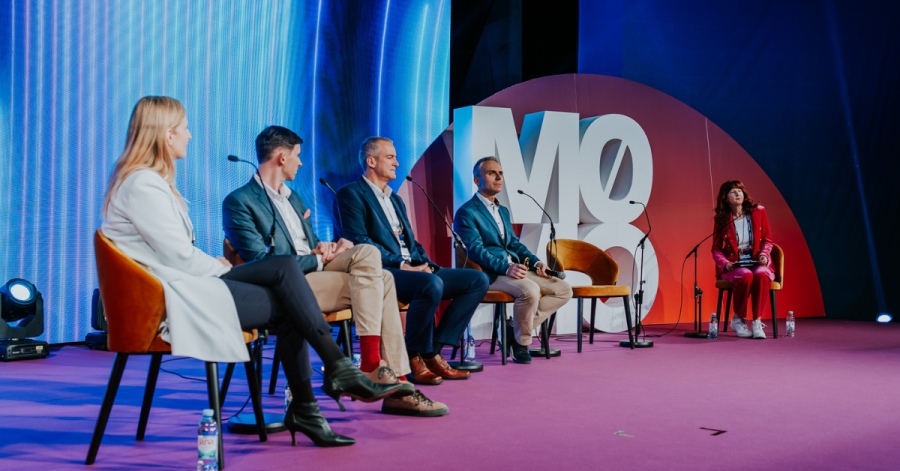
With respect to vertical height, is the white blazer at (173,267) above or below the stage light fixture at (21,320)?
above

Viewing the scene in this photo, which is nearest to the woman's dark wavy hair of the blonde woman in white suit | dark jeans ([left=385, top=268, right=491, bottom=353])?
dark jeans ([left=385, top=268, right=491, bottom=353])

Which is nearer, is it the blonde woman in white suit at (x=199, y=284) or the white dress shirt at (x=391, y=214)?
the blonde woman in white suit at (x=199, y=284)

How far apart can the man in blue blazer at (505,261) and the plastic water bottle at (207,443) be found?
255cm

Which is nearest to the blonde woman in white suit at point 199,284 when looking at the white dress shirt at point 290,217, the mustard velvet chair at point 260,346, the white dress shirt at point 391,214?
the mustard velvet chair at point 260,346

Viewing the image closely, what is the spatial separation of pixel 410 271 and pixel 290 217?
700 millimetres

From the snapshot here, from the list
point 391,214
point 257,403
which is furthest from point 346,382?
point 391,214

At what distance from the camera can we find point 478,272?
3756 mm

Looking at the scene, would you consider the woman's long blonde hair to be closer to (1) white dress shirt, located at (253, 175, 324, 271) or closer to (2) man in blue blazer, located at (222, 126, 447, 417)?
(2) man in blue blazer, located at (222, 126, 447, 417)

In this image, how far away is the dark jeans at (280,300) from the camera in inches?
81.6

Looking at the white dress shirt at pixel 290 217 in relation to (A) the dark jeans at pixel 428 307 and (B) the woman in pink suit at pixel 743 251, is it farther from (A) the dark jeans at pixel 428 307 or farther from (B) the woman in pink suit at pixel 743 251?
(B) the woman in pink suit at pixel 743 251

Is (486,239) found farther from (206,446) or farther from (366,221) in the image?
(206,446)

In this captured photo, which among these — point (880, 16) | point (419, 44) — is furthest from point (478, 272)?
point (880, 16)

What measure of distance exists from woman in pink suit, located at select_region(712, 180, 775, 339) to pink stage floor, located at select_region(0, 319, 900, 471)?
1388 mm

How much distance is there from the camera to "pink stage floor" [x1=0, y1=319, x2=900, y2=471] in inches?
81.5
